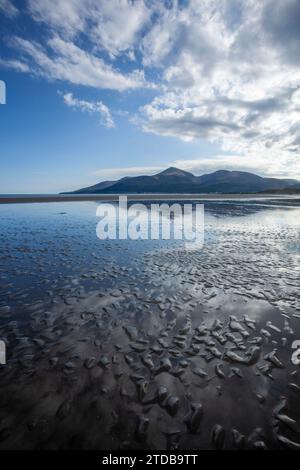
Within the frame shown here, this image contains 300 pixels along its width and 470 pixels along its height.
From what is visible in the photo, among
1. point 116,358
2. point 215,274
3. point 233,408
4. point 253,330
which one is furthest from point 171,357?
point 215,274

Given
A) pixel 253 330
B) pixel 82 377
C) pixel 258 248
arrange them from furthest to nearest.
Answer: pixel 258 248 → pixel 253 330 → pixel 82 377

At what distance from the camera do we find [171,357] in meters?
6.20

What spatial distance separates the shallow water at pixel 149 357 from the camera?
428 cm

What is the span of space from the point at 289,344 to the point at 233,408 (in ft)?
10.2

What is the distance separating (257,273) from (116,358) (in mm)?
9255

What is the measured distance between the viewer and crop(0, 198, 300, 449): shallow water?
4.28m

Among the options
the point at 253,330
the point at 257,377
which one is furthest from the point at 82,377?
the point at 253,330

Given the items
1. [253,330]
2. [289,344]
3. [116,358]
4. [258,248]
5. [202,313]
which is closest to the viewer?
[116,358]

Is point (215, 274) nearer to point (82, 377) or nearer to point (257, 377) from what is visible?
point (257, 377)

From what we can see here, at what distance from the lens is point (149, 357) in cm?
620

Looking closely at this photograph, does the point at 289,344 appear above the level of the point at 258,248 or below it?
below
